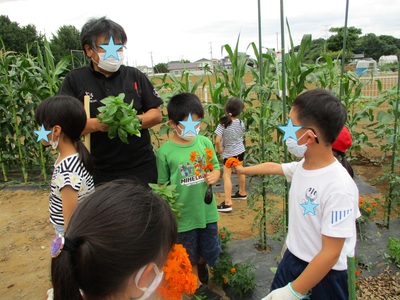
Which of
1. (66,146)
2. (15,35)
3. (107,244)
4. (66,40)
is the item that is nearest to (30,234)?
(66,146)

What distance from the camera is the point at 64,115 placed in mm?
1718

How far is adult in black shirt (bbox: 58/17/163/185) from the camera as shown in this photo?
1.98 meters

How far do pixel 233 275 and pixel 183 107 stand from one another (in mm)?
1229

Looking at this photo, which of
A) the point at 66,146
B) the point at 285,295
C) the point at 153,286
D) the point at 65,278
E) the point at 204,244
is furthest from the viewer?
the point at 204,244

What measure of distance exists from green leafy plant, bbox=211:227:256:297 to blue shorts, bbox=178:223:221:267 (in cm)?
13

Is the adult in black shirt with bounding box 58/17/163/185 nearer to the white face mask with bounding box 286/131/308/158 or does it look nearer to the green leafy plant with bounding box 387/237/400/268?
the white face mask with bounding box 286/131/308/158

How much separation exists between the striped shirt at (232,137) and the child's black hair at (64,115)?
2499 mm

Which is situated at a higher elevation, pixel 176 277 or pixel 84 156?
pixel 84 156

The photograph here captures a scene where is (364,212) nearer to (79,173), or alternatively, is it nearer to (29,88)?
(79,173)

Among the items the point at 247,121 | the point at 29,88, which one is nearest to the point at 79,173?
the point at 247,121

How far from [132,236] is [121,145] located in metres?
1.25

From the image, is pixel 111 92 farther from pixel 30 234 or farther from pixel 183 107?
pixel 30 234

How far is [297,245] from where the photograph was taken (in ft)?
4.97

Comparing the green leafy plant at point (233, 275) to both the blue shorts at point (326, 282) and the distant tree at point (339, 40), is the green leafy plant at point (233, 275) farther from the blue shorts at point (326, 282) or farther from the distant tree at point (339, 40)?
the distant tree at point (339, 40)
